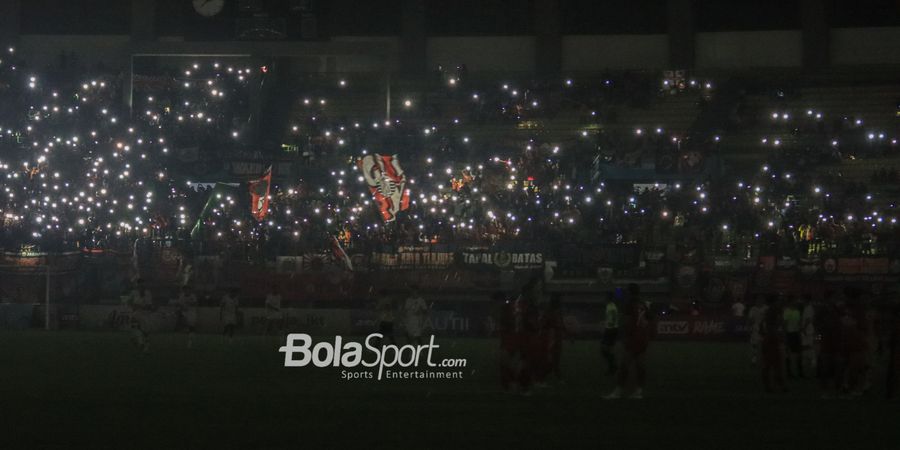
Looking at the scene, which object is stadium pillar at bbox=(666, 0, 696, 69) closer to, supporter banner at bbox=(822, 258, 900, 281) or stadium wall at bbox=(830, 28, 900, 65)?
stadium wall at bbox=(830, 28, 900, 65)

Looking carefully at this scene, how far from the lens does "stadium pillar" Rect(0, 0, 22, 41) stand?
53.5m

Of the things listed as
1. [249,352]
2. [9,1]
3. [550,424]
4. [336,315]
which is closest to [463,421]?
[550,424]

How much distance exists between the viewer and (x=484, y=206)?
142ft

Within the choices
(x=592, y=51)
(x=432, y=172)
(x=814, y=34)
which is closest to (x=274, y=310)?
(x=432, y=172)

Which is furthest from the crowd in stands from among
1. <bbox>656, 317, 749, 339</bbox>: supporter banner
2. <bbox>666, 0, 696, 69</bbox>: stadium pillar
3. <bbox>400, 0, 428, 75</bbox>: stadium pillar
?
<bbox>400, 0, 428, 75</bbox>: stadium pillar

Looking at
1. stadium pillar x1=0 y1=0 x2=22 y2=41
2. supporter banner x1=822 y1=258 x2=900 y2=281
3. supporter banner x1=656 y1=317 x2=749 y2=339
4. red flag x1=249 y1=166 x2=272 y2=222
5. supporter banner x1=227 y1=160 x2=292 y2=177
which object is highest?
stadium pillar x1=0 y1=0 x2=22 y2=41

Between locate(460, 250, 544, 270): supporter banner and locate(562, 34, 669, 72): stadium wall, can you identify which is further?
locate(562, 34, 669, 72): stadium wall

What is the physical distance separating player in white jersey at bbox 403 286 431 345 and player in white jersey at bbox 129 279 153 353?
21.9 feet

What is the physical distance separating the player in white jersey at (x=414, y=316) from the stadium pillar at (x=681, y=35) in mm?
28765

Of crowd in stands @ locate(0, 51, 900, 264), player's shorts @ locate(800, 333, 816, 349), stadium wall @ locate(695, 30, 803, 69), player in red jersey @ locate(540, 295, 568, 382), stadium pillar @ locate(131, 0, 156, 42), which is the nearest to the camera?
player in red jersey @ locate(540, 295, 568, 382)

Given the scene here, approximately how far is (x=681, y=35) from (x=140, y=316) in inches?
1250

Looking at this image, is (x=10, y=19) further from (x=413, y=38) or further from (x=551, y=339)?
(x=551, y=339)

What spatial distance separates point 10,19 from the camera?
176 feet

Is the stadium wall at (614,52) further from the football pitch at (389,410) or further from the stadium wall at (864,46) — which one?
the football pitch at (389,410)
